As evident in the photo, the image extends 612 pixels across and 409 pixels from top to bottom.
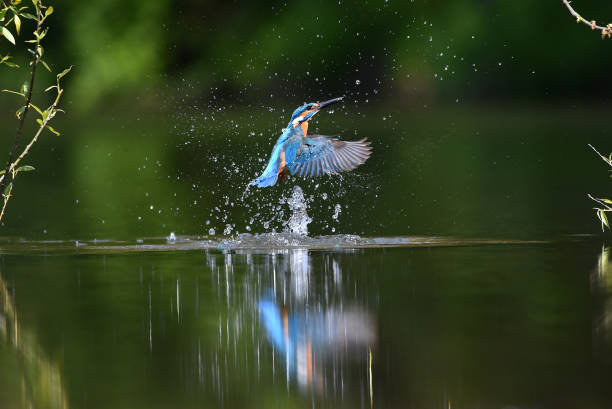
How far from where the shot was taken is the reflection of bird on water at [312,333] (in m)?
5.18

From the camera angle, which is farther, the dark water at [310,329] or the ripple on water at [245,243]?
the ripple on water at [245,243]

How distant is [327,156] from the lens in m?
9.22

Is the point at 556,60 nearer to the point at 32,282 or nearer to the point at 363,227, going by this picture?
the point at 363,227

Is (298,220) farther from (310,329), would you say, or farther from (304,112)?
(310,329)

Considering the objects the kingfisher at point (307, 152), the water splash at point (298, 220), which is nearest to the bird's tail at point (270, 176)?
the kingfisher at point (307, 152)

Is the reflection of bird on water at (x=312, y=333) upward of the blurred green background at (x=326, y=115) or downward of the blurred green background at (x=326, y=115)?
downward

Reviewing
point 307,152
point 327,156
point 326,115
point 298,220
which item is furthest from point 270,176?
point 326,115

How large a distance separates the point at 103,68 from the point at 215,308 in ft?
102

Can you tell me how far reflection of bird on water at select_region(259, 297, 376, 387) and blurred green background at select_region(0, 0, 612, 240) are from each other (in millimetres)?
3405

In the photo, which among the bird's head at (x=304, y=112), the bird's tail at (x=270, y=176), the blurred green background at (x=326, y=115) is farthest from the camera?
the blurred green background at (x=326, y=115)

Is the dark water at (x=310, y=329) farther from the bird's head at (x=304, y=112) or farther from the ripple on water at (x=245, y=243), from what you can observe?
the bird's head at (x=304, y=112)

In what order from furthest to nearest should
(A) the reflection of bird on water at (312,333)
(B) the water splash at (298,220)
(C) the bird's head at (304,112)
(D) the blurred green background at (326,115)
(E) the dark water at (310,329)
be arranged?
(D) the blurred green background at (326,115)
(B) the water splash at (298,220)
(C) the bird's head at (304,112)
(A) the reflection of bird on water at (312,333)
(E) the dark water at (310,329)

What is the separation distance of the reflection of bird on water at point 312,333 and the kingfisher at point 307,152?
8.19 feet

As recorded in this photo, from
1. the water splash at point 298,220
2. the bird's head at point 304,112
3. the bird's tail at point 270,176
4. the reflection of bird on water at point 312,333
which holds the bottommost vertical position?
the reflection of bird on water at point 312,333
